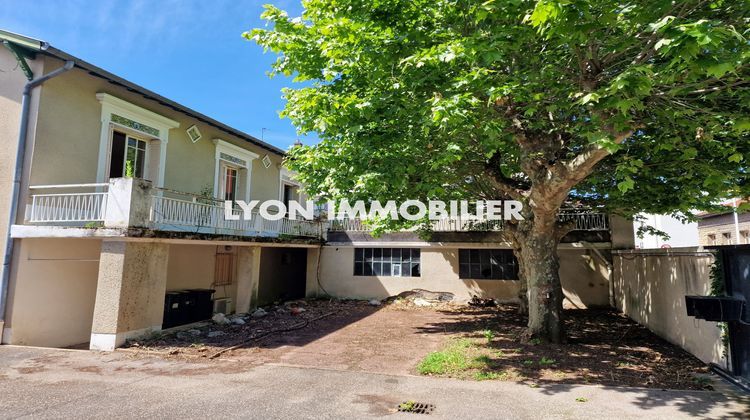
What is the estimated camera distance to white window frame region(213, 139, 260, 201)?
12883 millimetres

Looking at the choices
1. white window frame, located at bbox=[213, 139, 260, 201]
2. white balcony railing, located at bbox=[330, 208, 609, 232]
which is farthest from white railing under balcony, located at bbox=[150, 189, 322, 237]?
white balcony railing, located at bbox=[330, 208, 609, 232]

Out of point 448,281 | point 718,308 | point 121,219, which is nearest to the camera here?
point 718,308

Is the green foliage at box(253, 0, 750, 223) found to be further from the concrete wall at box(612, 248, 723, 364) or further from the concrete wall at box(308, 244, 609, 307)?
the concrete wall at box(308, 244, 609, 307)

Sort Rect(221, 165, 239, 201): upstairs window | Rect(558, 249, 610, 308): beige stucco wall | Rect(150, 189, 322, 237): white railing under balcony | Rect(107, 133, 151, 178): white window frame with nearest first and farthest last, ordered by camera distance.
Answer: Rect(150, 189, 322, 237): white railing under balcony → Rect(107, 133, 151, 178): white window frame → Rect(221, 165, 239, 201): upstairs window → Rect(558, 249, 610, 308): beige stucco wall

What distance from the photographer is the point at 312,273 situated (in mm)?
16891

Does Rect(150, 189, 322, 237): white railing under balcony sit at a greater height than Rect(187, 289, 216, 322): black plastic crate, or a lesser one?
greater

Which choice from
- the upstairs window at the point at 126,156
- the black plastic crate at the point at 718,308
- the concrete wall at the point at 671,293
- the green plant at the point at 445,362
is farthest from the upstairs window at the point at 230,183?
the black plastic crate at the point at 718,308

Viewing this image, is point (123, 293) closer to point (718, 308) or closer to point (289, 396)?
point (289, 396)

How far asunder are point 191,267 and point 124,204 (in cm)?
462

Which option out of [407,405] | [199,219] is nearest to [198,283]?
[199,219]

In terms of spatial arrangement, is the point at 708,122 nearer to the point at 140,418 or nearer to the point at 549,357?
the point at 549,357

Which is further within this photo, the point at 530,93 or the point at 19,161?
the point at 19,161

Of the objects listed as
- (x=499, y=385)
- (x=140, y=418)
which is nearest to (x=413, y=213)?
(x=499, y=385)

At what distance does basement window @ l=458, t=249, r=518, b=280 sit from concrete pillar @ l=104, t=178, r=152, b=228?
1129 centimetres
